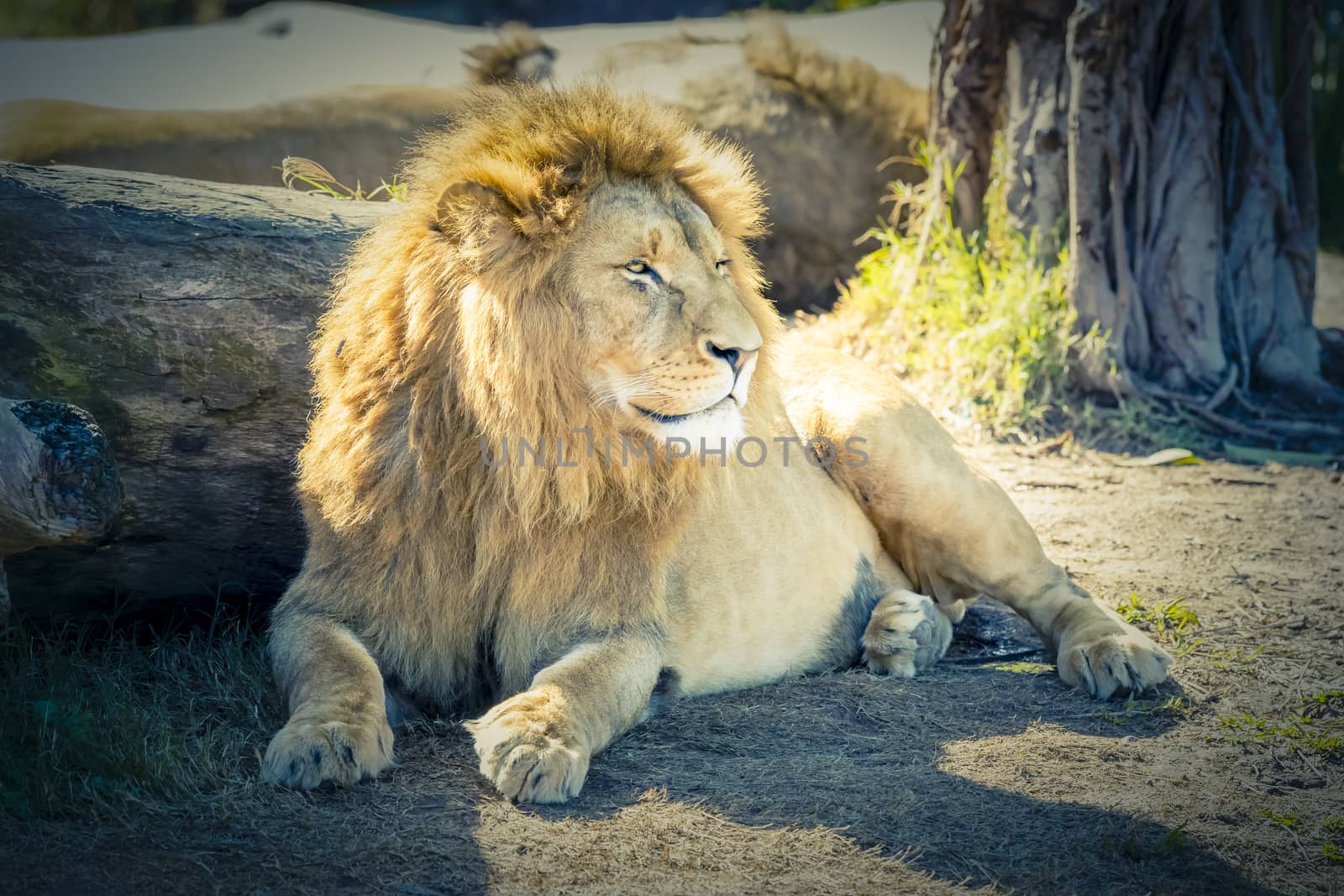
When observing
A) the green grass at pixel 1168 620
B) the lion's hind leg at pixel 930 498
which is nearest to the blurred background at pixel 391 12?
the lion's hind leg at pixel 930 498

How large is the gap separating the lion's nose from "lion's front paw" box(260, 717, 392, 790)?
1.23 m

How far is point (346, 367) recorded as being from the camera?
326cm

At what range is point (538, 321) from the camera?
9.87ft

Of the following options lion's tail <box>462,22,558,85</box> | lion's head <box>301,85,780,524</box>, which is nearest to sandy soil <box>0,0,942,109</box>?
lion's tail <box>462,22,558,85</box>

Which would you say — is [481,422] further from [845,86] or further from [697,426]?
[845,86]

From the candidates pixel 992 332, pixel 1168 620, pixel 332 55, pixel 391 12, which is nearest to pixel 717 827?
pixel 1168 620

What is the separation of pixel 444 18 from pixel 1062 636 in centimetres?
1426

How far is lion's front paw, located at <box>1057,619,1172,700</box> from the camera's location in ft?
12.4

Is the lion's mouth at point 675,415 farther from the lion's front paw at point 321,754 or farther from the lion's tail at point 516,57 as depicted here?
the lion's tail at point 516,57

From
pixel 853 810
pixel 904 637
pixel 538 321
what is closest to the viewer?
pixel 853 810

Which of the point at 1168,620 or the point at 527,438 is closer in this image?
the point at 527,438

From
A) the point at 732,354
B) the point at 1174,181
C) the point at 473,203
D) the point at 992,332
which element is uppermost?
the point at 1174,181

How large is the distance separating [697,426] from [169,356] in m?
1.63

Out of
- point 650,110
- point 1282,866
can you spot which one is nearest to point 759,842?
point 1282,866
